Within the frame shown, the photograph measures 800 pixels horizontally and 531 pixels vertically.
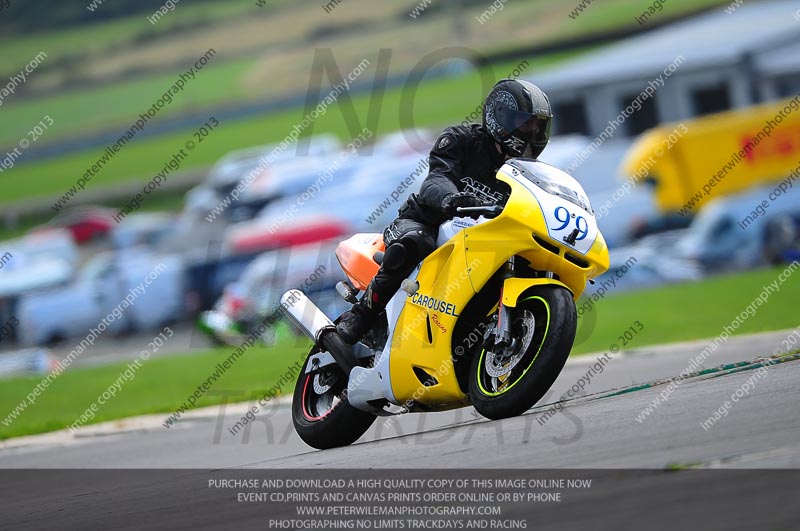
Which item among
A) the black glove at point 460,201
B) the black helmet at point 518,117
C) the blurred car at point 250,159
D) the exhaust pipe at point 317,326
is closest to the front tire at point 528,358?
the black glove at point 460,201

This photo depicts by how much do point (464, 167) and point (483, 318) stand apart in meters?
0.96

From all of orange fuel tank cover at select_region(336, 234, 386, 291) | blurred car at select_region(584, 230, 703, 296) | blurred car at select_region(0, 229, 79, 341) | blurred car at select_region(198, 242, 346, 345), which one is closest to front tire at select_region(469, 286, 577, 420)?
orange fuel tank cover at select_region(336, 234, 386, 291)

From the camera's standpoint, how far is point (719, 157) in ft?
80.4

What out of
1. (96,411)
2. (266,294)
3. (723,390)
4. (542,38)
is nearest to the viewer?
(723,390)

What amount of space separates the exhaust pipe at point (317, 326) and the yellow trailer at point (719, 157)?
17.1 m

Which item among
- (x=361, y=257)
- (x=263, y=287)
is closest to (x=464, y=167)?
(x=361, y=257)

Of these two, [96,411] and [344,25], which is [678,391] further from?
[344,25]

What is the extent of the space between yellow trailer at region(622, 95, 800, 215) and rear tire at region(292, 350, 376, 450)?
692 inches

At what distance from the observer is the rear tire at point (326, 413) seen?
24.3 feet

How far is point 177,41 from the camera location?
184 feet

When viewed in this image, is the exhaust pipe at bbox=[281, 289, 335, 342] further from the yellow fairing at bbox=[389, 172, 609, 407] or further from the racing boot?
the yellow fairing at bbox=[389, 172, 609, 407]

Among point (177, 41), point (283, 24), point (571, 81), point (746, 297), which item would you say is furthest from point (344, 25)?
point (746, 297)

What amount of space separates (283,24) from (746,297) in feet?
141

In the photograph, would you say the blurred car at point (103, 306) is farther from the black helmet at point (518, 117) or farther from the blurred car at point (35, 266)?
the black helmet at point (518, 117)
